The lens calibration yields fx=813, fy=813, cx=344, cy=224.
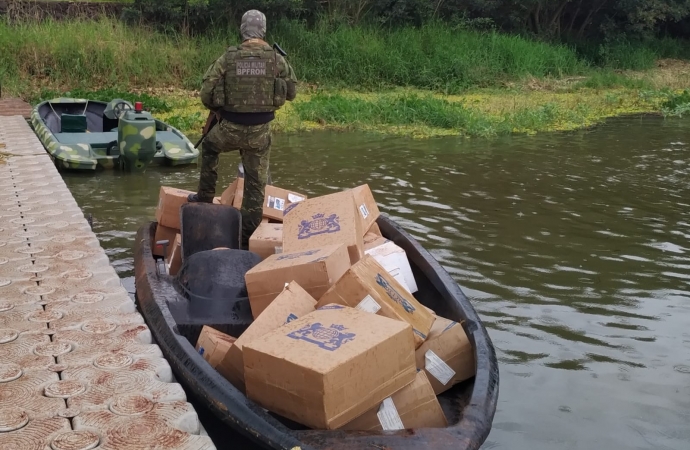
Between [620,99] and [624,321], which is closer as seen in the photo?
[624,321]

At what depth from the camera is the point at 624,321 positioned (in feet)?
19.2

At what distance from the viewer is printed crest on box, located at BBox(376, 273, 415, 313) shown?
4.36 metres

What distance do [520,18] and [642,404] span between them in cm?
2342

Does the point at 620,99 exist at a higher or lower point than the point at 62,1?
lower

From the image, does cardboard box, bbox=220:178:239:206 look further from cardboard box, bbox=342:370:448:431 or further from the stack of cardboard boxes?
cardboard box, bbox=342:370:448:431

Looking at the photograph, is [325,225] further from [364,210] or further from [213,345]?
[213,345]

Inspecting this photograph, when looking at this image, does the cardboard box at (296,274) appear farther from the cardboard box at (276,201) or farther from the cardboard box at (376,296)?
the cardboard box at (276,201)

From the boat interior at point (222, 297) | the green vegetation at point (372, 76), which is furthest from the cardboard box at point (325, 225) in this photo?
the green vegetation at point (372, 76)

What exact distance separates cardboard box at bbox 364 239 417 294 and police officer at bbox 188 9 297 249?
1423 mm

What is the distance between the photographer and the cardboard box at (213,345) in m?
4.13

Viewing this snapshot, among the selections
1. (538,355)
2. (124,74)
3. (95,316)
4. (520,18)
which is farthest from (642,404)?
(520,18)

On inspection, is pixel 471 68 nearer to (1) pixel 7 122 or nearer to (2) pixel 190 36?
(2) pixel 190 36

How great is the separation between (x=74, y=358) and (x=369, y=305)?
1.50 meters

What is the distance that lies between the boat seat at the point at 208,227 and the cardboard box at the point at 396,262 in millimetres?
1128
